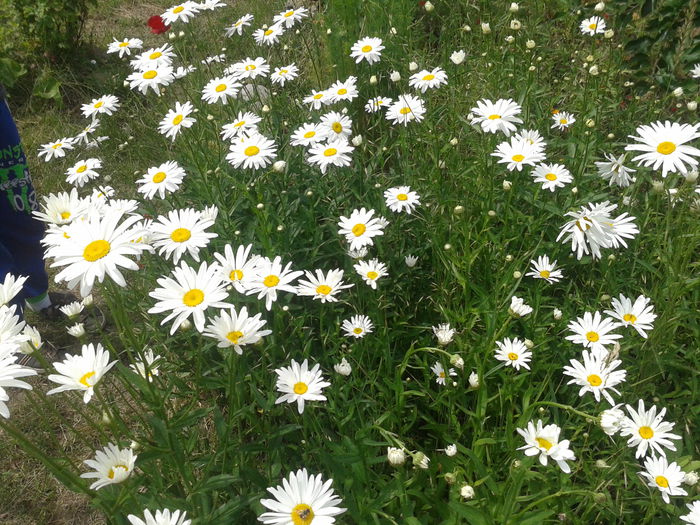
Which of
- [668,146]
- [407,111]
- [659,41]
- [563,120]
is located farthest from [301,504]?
[659,41]

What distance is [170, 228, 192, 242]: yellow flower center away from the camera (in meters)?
1.78

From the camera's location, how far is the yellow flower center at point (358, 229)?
2189mm

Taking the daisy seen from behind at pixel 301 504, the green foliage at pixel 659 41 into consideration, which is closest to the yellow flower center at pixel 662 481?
the daisy seen from behind at pixel 301 504

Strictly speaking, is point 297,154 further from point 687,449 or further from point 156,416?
point 687,449

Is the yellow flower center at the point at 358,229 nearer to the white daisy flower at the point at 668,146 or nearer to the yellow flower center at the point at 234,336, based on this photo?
the yellow flower center at the point at 234,336

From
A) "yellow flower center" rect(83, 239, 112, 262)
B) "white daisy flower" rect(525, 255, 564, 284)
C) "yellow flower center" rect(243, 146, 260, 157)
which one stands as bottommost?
"yellow flower center" rect(83, 239, 112, 262)

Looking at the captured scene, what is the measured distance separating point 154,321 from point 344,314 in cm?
78

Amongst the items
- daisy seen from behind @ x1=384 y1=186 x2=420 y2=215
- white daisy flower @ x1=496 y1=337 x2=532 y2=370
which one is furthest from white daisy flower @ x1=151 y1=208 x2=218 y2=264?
white daisy flower @ x1=496 y1=337 x2=532 y2=370

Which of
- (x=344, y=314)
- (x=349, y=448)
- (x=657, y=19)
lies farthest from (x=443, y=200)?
(x=657, y=19)

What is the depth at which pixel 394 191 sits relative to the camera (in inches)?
97.3

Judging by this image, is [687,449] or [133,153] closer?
[687,449]

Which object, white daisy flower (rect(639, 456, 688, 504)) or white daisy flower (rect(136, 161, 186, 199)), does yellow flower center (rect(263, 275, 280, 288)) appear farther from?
white daisy flower (rect(639, 456, 688, 504))

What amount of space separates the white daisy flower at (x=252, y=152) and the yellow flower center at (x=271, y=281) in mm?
676

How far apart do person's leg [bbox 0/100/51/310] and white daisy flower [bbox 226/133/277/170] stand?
127 cm
